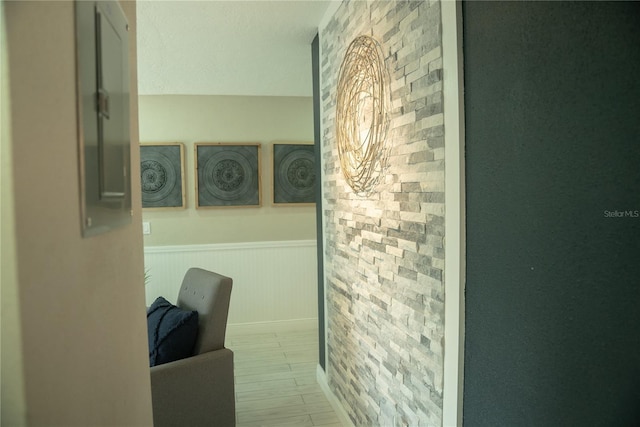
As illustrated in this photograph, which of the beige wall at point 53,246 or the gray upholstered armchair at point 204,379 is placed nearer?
the beige wall at point 53,246

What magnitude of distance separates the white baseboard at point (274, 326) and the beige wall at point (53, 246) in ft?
12.8

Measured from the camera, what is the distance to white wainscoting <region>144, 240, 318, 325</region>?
423 cm

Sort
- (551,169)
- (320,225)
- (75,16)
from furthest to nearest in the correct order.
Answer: (320,225)
(551,169)
(75,16)

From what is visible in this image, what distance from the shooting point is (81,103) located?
1.63 feet

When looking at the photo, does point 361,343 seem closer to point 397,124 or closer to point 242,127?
point 397,124

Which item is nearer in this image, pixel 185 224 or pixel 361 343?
pixel 361 343

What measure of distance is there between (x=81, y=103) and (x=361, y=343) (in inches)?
75.0

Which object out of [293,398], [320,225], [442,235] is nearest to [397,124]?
[442,235]

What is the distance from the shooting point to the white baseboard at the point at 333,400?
2.48 meters

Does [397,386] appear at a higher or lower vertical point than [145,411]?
lower

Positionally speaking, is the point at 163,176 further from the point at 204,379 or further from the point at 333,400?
the point at 333,400

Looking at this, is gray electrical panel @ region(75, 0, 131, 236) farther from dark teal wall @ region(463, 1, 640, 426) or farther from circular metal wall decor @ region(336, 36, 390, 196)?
circular metal wall decor @ region(336, 36, 390, 196)

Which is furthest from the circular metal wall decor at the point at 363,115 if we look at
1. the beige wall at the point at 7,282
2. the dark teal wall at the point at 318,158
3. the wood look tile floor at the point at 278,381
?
the wood look tile floor at the point at 278,381

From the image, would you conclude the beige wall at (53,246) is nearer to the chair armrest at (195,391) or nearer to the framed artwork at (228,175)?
the chair armrest at (195,391)
